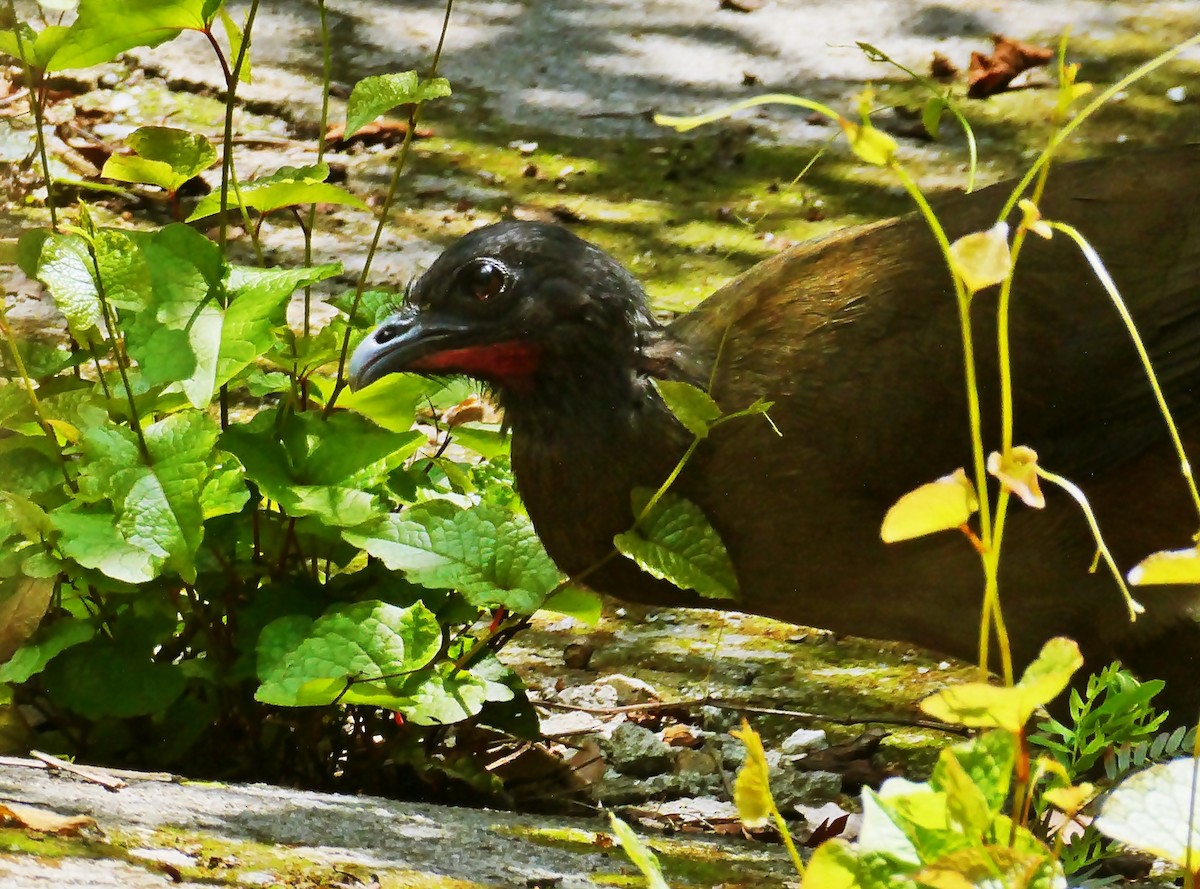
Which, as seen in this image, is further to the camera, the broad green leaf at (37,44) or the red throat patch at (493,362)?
the red throat patch at (493,362)

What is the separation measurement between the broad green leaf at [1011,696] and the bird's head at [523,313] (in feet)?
6.99

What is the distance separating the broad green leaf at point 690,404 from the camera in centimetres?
315

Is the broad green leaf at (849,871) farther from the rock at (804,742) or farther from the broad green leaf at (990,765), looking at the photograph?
the rock at (804,742)

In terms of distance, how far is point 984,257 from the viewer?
1.64 metres

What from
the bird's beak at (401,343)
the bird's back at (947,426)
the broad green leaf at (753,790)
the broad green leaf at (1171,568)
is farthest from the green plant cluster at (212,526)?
the broad green leaf at (1171,568)

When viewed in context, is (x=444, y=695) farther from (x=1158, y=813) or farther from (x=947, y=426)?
(x=1158, y=813)

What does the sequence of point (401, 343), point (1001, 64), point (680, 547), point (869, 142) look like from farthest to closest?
point (1001, 64), point (401, 343), point (680, 547), point (869, 142)

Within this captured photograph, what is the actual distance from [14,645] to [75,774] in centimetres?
43

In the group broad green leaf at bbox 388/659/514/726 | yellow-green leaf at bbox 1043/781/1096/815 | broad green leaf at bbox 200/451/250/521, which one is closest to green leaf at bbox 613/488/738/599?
broad green leaf at bbox 388/659/514/726

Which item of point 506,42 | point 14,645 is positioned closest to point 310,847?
point 14,645

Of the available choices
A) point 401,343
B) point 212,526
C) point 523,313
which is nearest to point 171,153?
point 401,343

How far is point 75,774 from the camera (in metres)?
2.61

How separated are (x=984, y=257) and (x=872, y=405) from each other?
199 centimetres

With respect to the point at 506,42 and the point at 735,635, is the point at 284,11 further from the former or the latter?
the point at 735,635
